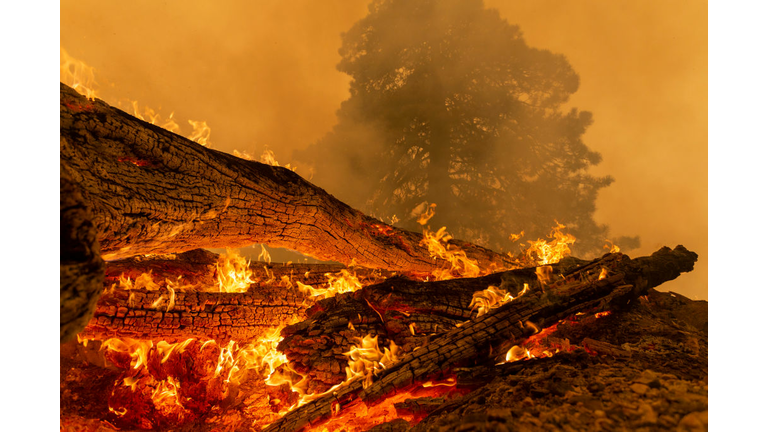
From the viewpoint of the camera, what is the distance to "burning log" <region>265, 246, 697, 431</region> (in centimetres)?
316

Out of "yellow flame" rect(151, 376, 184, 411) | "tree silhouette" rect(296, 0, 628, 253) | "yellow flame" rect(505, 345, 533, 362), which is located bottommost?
"yellow flame" rect(505, 345, 533, 362)

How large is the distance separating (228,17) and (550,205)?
43.4ft

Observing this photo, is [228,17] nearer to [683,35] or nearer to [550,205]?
[683,35]

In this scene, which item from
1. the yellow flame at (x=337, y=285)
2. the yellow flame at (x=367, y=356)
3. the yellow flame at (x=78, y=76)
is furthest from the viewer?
the yellow flame at (x=337, y=285)

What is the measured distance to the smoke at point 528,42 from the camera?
22.5 ft

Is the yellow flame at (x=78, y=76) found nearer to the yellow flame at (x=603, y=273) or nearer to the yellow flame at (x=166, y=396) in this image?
the yellow flame at (x=166, y=396)

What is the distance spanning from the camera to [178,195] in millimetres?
3943

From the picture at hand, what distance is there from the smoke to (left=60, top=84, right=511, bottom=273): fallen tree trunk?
4.48m

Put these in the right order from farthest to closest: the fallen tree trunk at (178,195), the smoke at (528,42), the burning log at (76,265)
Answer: the smoke at (528,42) < the fallen tree trunk at (178,195) < the burning log at (76,265)

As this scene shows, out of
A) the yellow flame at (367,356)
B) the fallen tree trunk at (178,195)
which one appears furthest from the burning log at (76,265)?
the yellow flame at (367,356)

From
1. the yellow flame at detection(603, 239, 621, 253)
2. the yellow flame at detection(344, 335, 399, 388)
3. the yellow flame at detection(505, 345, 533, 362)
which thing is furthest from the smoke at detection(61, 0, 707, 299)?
the yellow flame at detection(344, 335, 399, 388)

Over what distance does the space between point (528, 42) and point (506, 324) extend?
453 inches

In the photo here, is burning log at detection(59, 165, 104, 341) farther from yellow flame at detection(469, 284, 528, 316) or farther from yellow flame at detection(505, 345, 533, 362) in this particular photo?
yellow flame at detection(469, 284, 528, 316)

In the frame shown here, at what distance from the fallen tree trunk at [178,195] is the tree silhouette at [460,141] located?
7.85m
